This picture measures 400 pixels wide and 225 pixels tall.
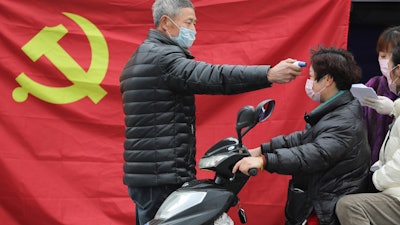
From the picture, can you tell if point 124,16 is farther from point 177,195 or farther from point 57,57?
point 177,195

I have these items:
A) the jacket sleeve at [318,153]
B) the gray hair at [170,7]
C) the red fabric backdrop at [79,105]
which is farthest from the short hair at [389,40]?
the gray hair at [170,7]

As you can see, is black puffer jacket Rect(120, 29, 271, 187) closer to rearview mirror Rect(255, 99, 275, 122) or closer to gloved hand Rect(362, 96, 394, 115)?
rearview mirror Rect(255, 99, 275, 122)

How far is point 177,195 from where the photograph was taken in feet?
9.41

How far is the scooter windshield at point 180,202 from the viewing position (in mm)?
2801

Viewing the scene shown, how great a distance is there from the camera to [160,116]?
3.13 meters

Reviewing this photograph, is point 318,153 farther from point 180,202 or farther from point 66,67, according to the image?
point 66,67

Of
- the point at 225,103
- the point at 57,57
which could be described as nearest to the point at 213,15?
the point at 225,103

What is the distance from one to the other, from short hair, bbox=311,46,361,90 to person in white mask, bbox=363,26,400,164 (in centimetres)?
37

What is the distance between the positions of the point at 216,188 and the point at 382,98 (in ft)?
4.43

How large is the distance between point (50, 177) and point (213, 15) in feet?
6.04

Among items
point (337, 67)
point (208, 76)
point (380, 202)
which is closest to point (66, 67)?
point (208, 76)

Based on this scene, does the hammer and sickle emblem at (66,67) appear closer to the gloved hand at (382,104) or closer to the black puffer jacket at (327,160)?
the black puffer jacket at (327,160)

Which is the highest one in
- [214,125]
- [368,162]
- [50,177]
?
[368,162]

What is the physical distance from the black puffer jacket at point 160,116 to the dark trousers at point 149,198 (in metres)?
0.06
